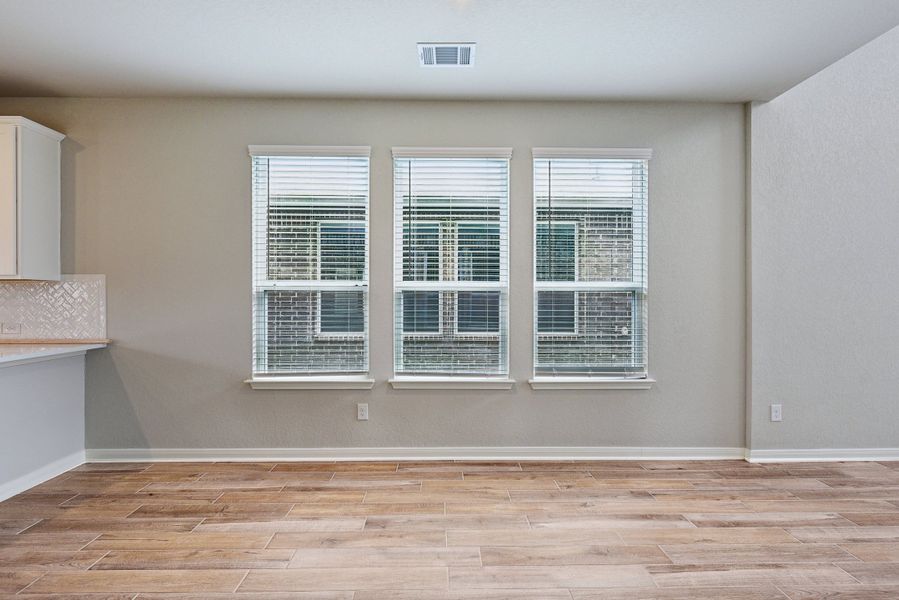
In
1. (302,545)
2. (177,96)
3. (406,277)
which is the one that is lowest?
(302,545)

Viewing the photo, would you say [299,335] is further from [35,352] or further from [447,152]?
[447,152]

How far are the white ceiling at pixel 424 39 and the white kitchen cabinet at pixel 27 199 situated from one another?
371mm

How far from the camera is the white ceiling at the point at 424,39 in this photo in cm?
291

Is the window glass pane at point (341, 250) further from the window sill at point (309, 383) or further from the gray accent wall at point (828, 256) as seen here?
the gray accent wall at point (828, 256)

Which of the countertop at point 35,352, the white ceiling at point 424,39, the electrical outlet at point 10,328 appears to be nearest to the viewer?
the white ceiling at point 424,39

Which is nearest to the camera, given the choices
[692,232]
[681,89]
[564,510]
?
[564,510]

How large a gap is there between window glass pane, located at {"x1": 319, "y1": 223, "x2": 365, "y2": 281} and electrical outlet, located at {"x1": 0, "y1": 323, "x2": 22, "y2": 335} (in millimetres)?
2077

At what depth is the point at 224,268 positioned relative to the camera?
13.8ft

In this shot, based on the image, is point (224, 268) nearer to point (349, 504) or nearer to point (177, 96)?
point (177, 96)

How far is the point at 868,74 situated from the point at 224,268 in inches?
187

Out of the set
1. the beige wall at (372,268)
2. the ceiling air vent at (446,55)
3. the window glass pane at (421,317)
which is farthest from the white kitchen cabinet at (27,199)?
the ceiling air vent at (446,55)

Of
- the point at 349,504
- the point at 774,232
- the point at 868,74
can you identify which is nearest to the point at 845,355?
the point at 774,232

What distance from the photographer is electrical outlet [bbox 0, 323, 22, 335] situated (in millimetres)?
4102

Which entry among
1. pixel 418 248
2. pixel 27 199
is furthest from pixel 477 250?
pixel 27 199
